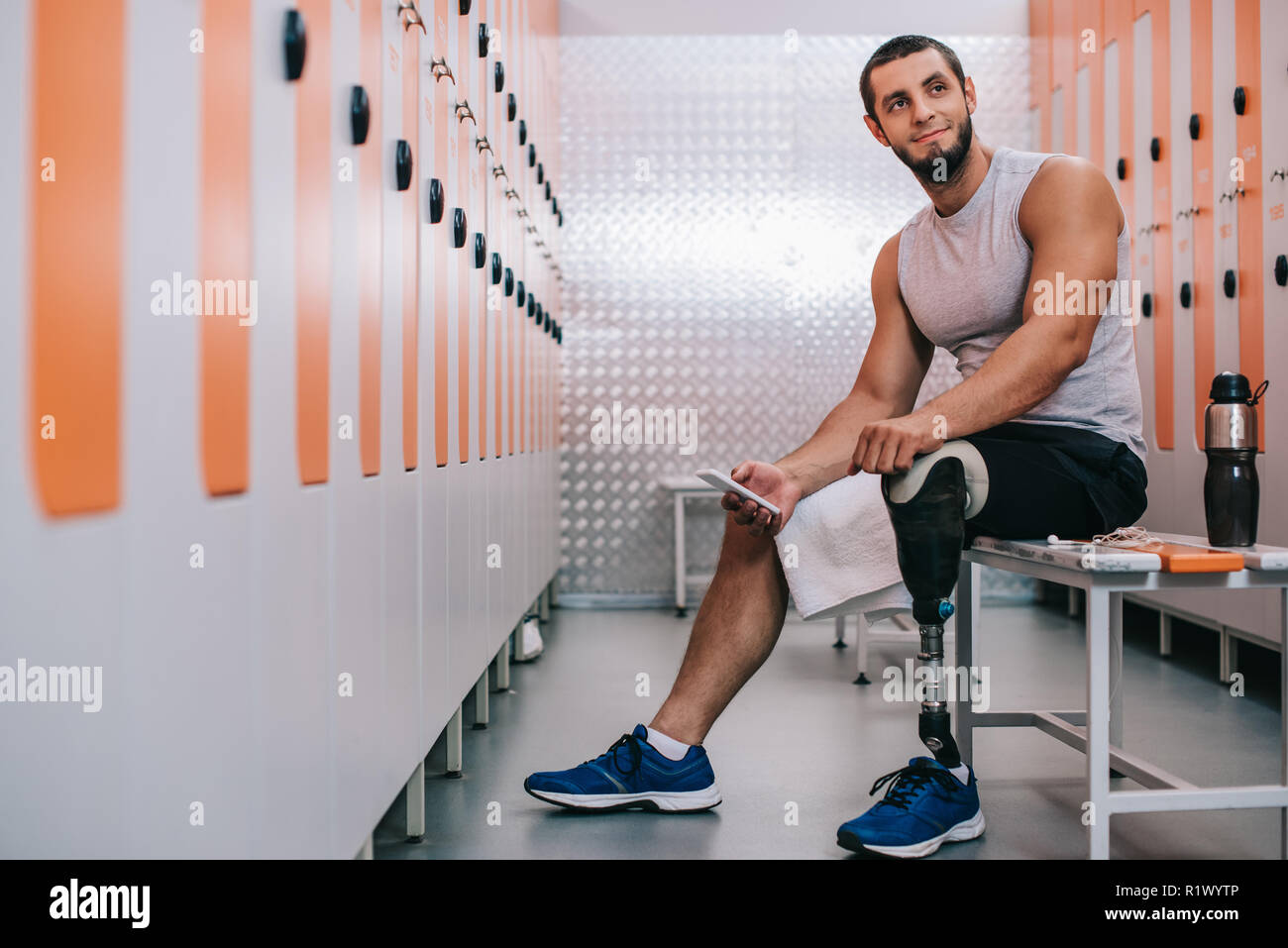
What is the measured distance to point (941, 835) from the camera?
1901 mm

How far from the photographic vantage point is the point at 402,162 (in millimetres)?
1842

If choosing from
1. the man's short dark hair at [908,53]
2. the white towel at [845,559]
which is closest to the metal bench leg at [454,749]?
the white towel at [845,559]

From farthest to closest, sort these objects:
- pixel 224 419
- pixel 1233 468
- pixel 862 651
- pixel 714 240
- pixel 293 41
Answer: pixel 714 240 < pixel 862 651 < pixel 1233 468 < pixel 293 41 < pixel 224 419

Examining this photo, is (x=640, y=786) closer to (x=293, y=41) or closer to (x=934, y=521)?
(x=934, y=521)

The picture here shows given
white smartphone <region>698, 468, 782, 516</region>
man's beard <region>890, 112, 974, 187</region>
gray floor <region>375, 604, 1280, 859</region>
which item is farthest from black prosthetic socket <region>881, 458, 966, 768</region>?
man's beard <region>890, 112, 974, 187</region>

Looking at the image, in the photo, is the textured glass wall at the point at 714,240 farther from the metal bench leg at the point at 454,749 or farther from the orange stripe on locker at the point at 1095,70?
the metal bench leg at the point at 454,749

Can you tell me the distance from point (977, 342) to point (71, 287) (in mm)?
1907

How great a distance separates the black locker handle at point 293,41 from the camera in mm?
1257

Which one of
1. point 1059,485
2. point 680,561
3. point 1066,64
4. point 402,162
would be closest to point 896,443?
point 1059,485

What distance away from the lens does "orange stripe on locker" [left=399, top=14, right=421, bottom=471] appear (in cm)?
191

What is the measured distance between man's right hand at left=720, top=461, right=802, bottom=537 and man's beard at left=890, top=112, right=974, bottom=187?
738mm

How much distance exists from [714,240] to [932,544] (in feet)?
12.5
